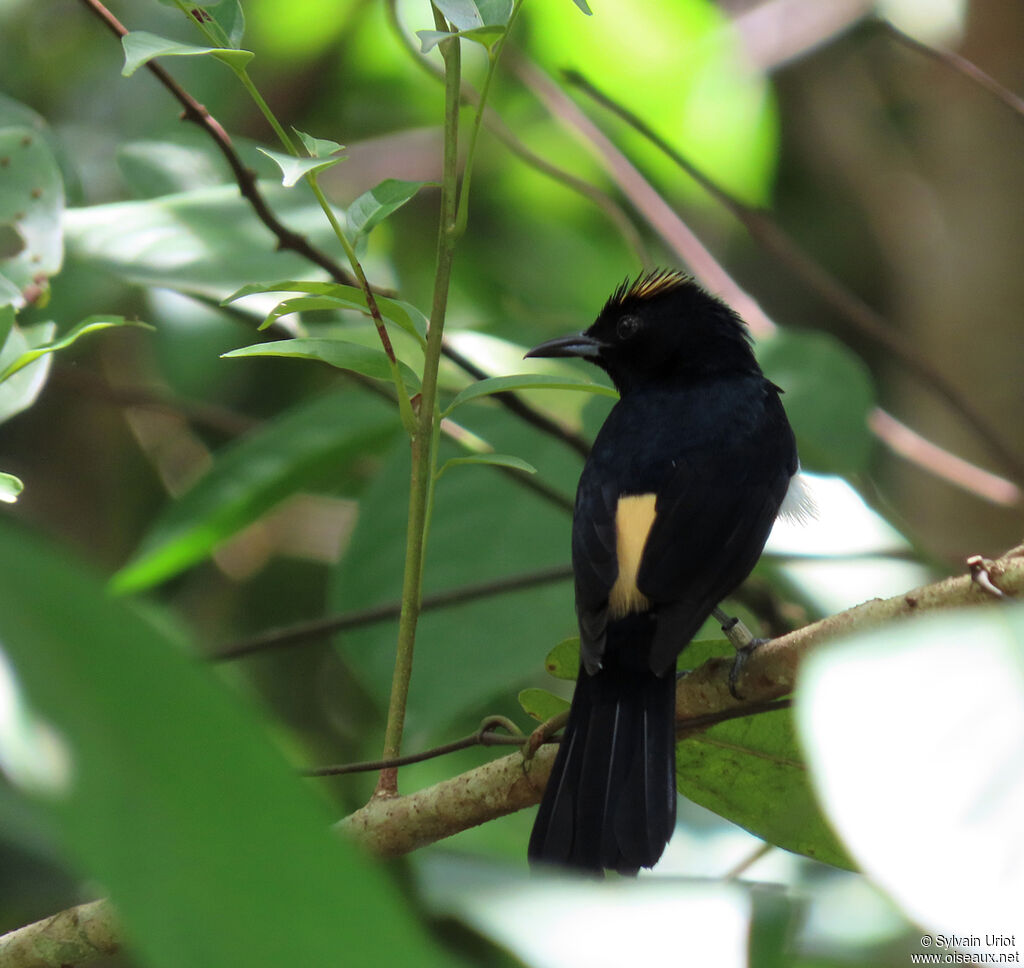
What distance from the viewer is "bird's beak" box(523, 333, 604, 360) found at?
272 centimetres

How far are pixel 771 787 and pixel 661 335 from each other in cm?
151

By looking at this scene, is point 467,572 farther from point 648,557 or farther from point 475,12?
point 475,12

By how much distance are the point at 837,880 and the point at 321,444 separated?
53.3 inches

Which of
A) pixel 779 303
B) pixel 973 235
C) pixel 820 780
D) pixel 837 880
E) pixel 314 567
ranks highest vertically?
pixel 779 303

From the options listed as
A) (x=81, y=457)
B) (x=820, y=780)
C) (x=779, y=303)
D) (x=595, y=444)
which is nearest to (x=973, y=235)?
(x=779, y=303)

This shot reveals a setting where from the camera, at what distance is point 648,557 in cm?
210

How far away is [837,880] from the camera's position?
235 centimetres

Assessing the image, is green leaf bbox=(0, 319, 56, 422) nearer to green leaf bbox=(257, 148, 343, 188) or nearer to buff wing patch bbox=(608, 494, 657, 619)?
green leaf bbox=(257, 148, 343, 188)

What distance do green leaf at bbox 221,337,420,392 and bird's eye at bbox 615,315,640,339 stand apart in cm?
152

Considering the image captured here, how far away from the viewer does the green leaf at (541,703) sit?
1771 millimetres

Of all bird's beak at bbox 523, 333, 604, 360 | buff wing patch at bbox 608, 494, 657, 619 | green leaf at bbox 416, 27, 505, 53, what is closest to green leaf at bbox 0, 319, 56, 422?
green leaf at bbox 416, 27, 505, 53

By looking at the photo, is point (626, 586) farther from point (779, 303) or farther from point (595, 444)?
point (779, 303)

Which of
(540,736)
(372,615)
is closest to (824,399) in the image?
(372,615)

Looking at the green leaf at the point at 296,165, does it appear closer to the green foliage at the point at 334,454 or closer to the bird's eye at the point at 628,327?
the green foliage at the point at 334,454
